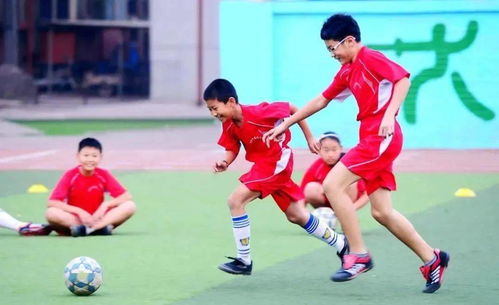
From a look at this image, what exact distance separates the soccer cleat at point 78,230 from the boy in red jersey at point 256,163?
7.50 ft

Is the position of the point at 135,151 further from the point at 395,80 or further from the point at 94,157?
the point at 395,80

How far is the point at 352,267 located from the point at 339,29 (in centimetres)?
157

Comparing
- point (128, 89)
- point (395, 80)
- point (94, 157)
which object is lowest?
point (128, 89)

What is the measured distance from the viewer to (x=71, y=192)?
37.6ft

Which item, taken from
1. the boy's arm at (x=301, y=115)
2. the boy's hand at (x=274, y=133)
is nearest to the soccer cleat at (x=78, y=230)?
the boy's hand at (x=274, y=133)

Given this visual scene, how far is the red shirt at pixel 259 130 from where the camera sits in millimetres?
9203

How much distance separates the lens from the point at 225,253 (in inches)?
408

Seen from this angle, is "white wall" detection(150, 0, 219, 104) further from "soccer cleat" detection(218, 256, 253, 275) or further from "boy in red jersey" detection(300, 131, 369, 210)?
"soccer cleat" detection(218, 256, 253, 275)

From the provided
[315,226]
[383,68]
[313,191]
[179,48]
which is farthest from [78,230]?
[179,48]

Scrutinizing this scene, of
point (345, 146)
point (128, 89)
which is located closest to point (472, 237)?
point (345, 146)

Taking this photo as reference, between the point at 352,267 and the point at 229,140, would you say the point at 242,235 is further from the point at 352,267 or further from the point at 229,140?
the point at 352,267

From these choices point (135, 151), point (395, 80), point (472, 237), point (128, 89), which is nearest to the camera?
point (395, 80)

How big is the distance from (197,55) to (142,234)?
25923 mm

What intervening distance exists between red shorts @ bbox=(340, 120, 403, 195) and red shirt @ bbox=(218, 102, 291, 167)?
0.87 meters
